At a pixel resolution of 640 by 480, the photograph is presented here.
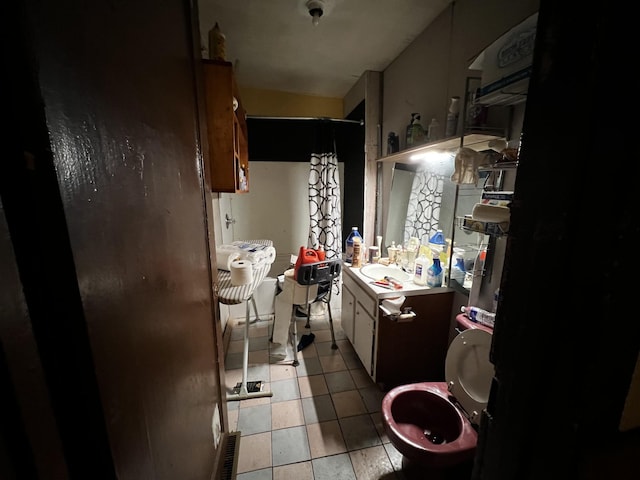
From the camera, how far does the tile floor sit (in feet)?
4.17

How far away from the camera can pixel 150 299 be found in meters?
0.49

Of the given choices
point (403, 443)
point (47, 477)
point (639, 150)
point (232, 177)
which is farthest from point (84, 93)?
point (403, 443)

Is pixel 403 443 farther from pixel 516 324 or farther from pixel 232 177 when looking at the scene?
pixel 232 177

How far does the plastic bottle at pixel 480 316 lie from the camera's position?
1.15 m

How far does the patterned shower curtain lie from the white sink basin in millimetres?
785

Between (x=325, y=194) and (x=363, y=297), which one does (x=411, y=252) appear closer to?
(x=363, y=297)

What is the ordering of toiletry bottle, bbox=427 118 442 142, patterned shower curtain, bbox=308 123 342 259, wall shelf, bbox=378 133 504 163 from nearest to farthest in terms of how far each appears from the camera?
wall shelf, bbox=378 133 504 163, toiletry bottle, bbox=427 118 442 142, patterned shower curtain, bbox=308 123 342 259

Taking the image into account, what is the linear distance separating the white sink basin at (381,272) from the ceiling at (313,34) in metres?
1.62

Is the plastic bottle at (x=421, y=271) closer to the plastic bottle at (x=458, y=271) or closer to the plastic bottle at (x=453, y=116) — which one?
the plastic bottle at (x=458, y=271)

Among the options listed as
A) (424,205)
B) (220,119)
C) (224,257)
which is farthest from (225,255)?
(424,205)

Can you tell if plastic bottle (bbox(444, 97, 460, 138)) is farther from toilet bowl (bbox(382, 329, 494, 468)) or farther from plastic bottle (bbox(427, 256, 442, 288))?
toilet bowl (bbox(382, 329, 494, 468))

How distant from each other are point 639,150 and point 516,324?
244mm

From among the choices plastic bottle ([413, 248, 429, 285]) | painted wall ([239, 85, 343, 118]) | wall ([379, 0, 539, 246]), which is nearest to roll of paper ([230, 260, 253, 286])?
plastic bottle ([413, 248, 429, 285])

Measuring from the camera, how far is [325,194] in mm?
2676
